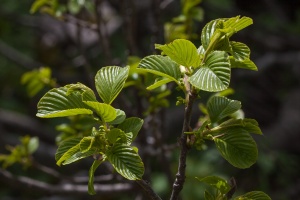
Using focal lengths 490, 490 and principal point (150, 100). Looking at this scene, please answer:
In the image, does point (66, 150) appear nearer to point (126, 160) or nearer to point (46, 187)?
point (126, 160)

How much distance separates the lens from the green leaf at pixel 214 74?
761mm

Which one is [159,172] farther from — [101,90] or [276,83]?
[101,90]

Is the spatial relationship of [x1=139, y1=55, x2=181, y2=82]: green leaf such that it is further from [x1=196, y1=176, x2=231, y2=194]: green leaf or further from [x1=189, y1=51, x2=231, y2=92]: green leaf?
[x1=196, y1=176, x2=231, y2=194]: green leaf

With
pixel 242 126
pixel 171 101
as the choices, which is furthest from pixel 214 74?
pixel 171 101

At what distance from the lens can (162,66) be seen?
85 cm

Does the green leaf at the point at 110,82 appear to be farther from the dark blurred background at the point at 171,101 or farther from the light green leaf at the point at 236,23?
the dark blurred background at the point at 171,101

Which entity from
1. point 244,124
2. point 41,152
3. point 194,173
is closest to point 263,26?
point 194,173

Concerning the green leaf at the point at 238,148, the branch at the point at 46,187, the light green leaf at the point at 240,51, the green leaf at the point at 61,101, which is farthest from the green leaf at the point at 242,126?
the branch at the point at 46,187

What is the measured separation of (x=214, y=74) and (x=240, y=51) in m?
0.09

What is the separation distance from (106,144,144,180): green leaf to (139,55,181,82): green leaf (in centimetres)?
14

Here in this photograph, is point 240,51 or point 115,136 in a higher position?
point 240,51

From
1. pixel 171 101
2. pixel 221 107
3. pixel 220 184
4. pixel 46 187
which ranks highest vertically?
pixel 221 107

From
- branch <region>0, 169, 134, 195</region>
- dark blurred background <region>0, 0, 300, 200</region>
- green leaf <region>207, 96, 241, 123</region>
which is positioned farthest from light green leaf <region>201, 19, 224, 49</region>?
dark blurred background <region>0, 0, 300, 200</region>

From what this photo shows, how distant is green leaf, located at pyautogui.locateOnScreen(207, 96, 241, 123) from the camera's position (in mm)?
926
